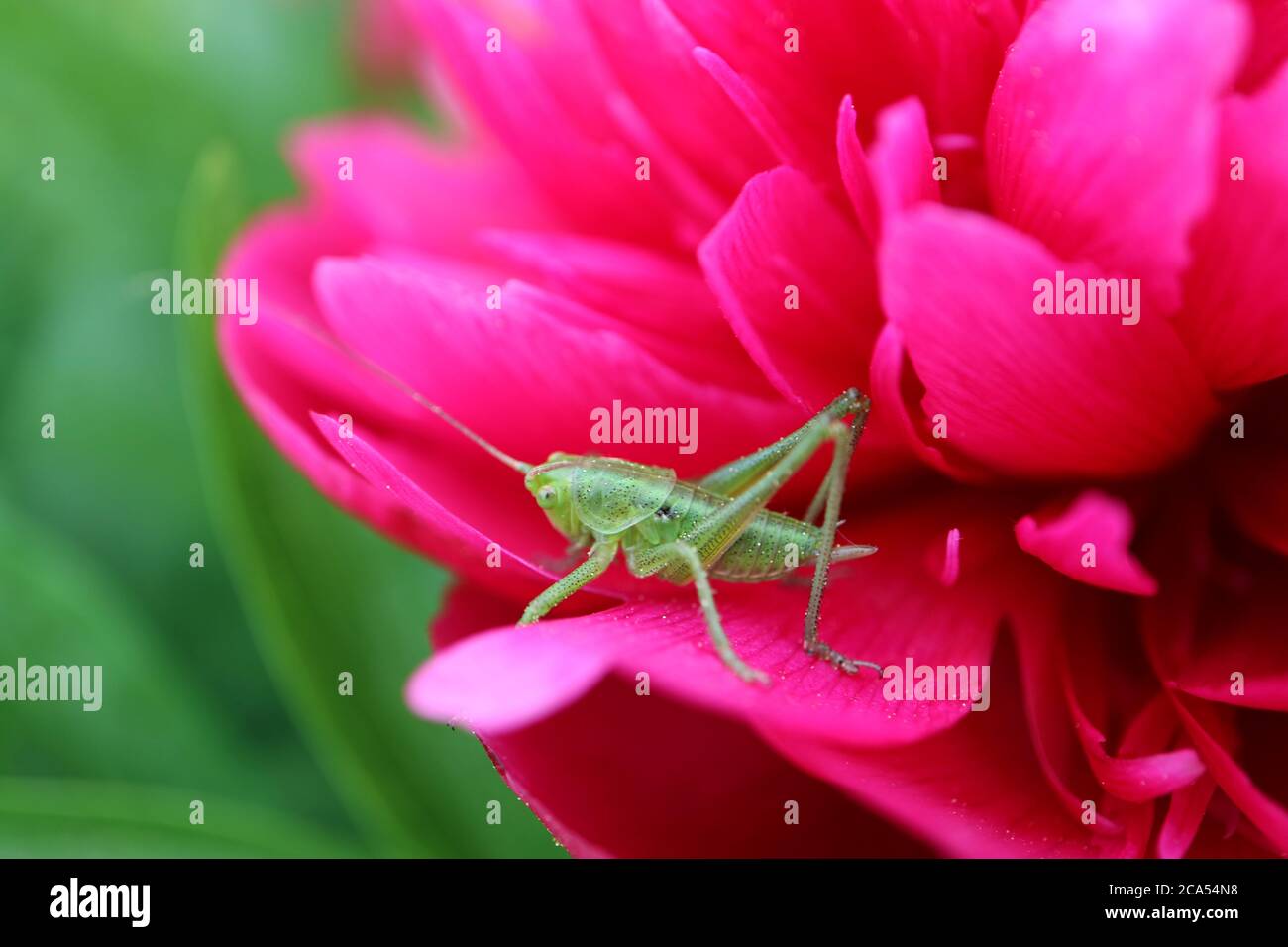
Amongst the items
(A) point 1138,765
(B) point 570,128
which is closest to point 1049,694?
(A) point 1138,765

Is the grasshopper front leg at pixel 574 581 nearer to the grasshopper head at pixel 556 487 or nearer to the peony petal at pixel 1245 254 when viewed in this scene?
the grasshopper head at pixel 556 487

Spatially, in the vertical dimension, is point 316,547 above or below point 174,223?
below

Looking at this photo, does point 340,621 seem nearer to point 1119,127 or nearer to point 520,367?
point 520,367

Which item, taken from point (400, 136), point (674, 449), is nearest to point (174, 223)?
point (400, 136)
